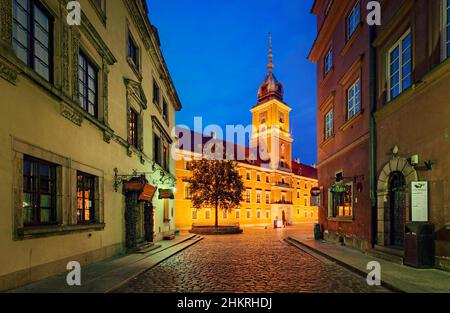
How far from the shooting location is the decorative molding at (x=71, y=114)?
9385 millimetres

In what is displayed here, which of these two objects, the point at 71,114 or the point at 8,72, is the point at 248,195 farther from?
the point at 8,72

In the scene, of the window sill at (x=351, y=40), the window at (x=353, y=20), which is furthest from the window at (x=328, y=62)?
the window at (x=353, y=20)

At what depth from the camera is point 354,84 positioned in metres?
16.1

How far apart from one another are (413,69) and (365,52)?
4103mm

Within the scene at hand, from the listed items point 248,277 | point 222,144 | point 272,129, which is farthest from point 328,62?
point 272,129

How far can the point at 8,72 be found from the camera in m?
7.07

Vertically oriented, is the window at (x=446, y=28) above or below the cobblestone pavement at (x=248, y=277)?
above

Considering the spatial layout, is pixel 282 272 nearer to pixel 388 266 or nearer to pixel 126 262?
pixel 388 266

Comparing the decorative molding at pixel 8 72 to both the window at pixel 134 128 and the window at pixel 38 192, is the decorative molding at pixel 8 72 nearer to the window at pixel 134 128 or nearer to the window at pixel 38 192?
the window at pixel 38 192

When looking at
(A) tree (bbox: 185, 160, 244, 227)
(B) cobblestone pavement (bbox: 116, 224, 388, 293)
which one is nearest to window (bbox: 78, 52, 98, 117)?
(B) cobblestone pavement (bbox: 116, 224, 388, 293)

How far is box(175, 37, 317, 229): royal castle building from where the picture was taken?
4400 centimetres

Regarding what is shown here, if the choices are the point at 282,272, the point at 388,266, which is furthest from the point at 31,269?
the point at 388,266

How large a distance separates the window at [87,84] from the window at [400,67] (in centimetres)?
1078

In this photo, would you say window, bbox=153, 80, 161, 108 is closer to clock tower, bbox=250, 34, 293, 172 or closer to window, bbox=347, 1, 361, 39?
window, bbox=347, 1, 361, 39
